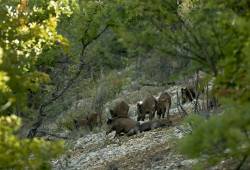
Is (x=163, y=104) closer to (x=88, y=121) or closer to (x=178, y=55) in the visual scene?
(x=88, y=121)

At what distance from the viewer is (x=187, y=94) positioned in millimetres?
23422

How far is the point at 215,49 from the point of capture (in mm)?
9219

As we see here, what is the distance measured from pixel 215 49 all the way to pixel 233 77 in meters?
0.92

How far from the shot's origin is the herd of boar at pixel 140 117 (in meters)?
20.6

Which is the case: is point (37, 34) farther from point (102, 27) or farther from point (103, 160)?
point (103, 160)

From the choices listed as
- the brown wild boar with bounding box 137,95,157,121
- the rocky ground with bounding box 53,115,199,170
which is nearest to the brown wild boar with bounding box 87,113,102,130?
the rocky ground with bounding box 53,115,199,170

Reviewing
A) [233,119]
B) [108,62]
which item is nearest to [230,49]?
[233,119]

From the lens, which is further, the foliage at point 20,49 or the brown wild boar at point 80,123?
the brown wild boar at point 80,123

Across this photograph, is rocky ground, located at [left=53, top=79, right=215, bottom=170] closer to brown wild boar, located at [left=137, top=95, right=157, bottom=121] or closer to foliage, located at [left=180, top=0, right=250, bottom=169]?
brown wild boar, located at [left=137, top=95, right=157, bottom=121]

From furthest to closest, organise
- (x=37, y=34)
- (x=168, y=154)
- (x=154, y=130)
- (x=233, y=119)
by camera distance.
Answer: (x=154, y=130)
(x=168, y=154)
(x=37, y=34)
(x=233, y=119)

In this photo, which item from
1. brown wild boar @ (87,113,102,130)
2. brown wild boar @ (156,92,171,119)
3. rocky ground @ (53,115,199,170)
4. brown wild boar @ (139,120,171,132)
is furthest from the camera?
brown wild boar @ (87,113,102,130)

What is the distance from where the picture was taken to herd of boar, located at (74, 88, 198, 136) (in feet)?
67.7

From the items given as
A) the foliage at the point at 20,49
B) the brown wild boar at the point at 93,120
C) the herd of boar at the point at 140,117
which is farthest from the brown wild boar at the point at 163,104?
the foliage at the point at 20,49

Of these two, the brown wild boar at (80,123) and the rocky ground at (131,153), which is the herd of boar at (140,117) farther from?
the rocky ground at (131,153)
